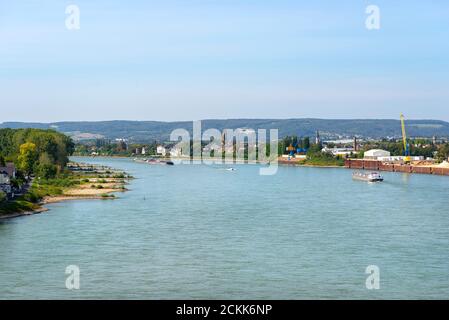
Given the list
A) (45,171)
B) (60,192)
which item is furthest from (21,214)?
(45,171)

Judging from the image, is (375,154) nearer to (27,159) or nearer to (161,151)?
(161,151)

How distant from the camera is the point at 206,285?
27.6 feet

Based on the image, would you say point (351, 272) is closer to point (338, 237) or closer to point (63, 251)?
point (338, 237)

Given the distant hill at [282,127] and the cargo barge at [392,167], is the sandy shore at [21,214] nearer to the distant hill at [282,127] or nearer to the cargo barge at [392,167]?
the cargo barge at [392,167]

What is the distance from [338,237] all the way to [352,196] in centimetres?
838

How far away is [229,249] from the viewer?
35.2 ft

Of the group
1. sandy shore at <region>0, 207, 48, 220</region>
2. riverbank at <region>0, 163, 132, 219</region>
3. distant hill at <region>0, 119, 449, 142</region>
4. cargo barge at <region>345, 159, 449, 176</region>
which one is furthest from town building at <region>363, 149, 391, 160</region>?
distant hill at <region>0, 119, 449, 142</region>

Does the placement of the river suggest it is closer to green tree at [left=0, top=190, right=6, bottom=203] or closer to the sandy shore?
the sandy shore

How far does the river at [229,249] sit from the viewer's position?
27.4ft

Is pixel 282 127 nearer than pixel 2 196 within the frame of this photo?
No

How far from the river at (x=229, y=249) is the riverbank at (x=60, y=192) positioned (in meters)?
0.48

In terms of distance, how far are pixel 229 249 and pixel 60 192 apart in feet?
33.0

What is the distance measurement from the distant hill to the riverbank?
73.7 metres

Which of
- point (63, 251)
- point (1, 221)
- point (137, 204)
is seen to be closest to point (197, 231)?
point (63, 251)
